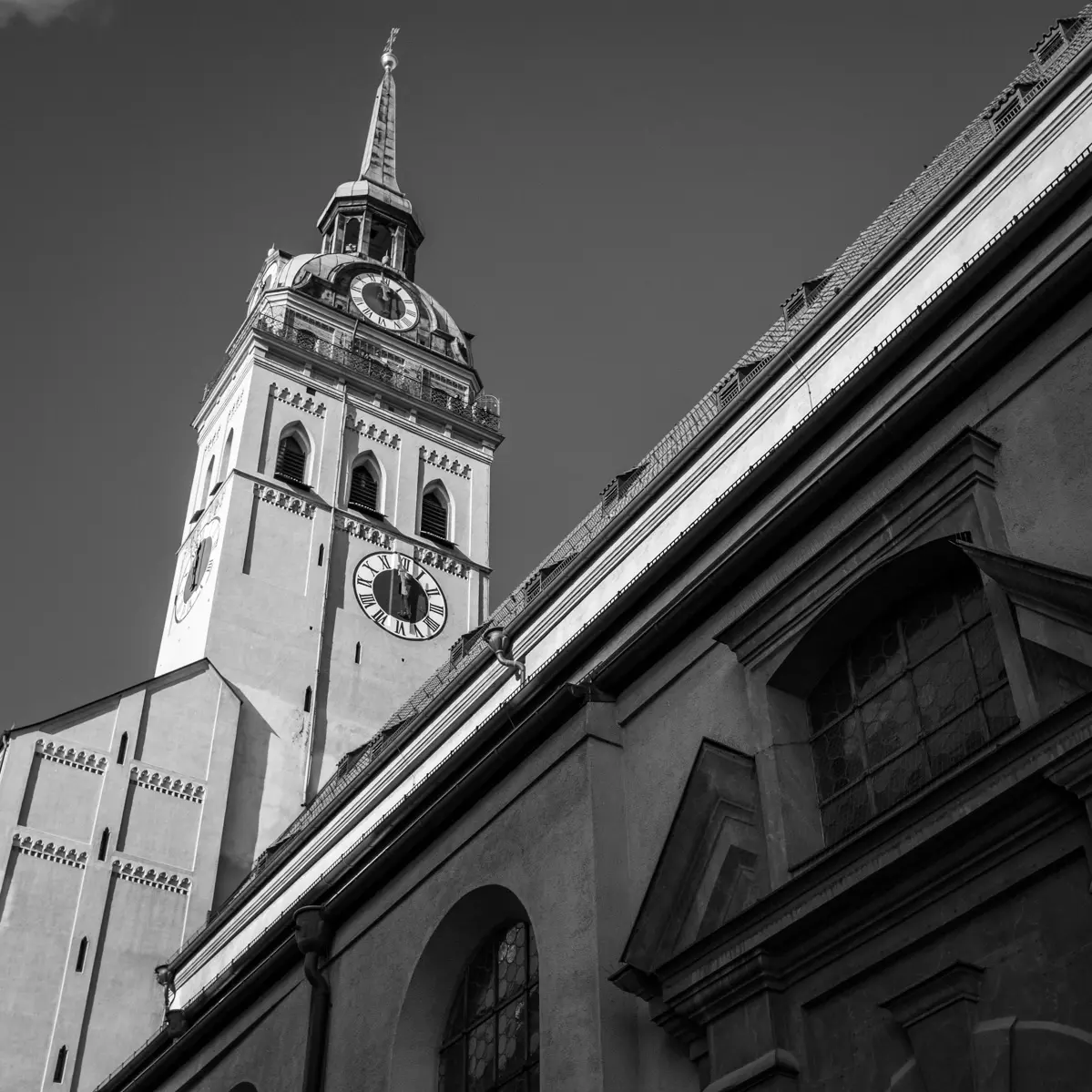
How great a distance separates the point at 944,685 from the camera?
9938 millimetres

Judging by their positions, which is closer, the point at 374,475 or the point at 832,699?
the point at 832,699

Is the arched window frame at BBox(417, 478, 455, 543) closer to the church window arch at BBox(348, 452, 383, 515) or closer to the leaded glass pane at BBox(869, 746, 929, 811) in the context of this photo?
the church window arch at BBox(348, 452, 383, 515)

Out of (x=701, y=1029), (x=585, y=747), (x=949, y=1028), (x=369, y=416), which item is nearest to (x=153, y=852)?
(x=369, y=416)

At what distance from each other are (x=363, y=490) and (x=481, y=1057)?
30.5 m

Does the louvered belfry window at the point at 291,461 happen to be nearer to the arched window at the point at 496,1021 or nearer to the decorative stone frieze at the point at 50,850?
the decorative stone frieze at the point at 50,850

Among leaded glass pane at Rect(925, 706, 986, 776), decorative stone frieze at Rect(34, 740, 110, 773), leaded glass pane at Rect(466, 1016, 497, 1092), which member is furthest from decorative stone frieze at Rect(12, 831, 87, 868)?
leaded glass pane at Rect(925, 706, 986, 776)

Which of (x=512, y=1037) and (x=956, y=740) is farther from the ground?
(x=956, y=740)

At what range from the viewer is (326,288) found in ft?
160

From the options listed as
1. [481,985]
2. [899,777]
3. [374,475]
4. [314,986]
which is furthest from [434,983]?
[374,475]

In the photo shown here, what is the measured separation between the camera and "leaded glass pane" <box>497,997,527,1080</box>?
12344mm

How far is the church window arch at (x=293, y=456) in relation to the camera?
135 ft

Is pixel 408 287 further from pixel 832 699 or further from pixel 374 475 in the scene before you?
pixel 832 699

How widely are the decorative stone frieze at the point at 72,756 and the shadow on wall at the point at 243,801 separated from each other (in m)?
2.85

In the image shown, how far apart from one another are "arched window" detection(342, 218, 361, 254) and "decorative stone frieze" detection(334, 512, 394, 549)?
20421mm
